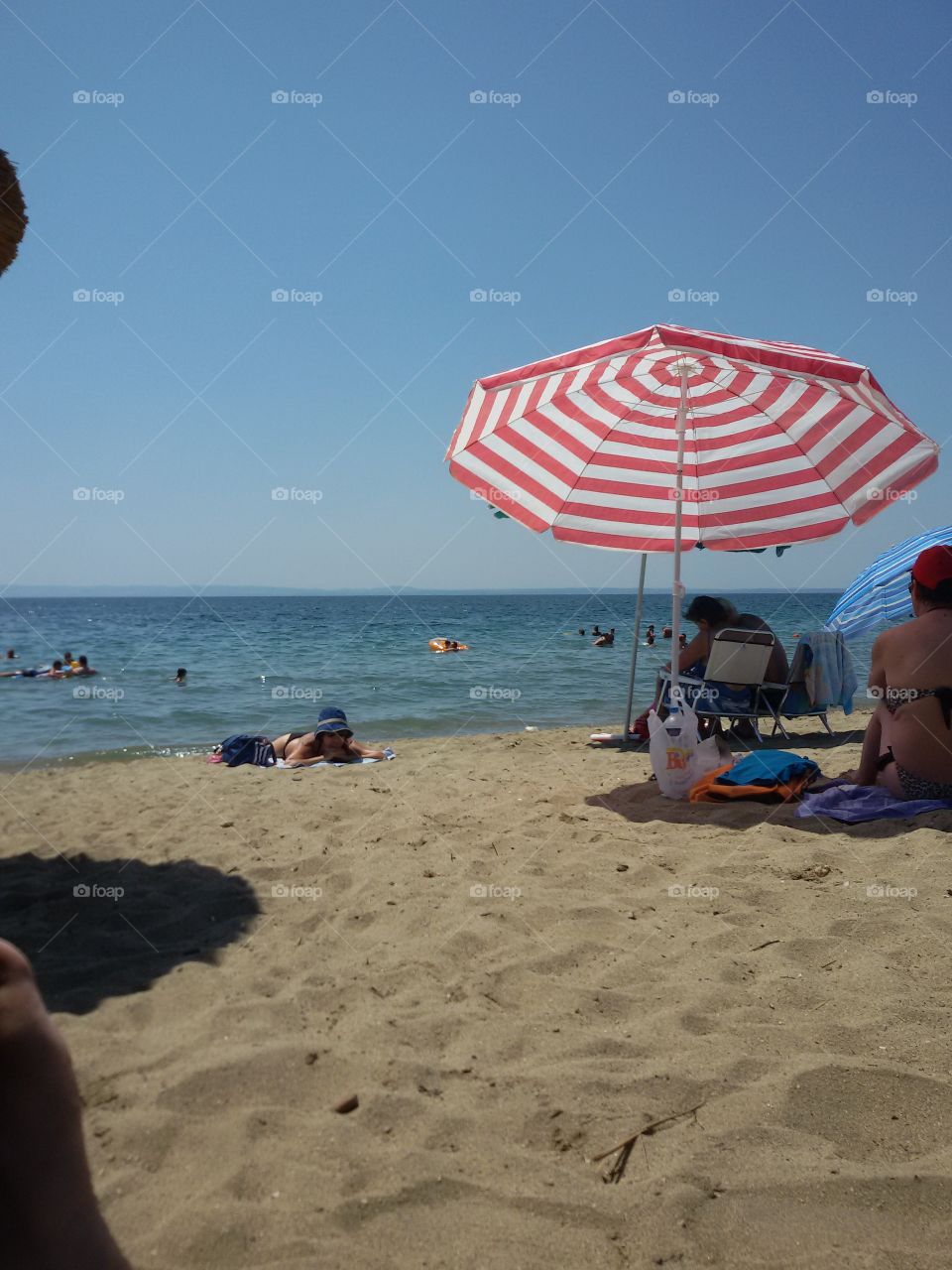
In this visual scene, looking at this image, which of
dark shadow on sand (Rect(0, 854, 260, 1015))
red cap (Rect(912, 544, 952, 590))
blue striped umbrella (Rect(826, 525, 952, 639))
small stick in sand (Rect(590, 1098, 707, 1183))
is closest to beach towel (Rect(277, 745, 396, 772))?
dark shadow on sand (Rect(0, 854, 260, 1015))

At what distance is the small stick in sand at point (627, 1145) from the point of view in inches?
70.6

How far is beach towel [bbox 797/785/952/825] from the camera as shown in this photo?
444cm

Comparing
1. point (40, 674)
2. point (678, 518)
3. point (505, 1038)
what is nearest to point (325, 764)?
point (678, 518)

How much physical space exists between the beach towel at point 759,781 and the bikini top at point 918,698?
64cm

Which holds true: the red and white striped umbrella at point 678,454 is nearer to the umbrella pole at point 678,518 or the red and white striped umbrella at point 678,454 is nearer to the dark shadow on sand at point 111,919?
the umbrella pole at point 678,518

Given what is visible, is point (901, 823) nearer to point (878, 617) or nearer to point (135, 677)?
point (878, 617)

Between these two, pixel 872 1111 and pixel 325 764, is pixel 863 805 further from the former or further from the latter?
pixel 325 764

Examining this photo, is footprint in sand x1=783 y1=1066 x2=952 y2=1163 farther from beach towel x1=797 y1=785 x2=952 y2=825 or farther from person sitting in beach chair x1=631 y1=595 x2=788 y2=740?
person sitting in beach chair x1=631 y1=595 x2=788 y2=740

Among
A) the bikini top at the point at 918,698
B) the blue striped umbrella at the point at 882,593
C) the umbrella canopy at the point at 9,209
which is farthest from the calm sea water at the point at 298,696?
the umbrella canopy at the point at 9,209

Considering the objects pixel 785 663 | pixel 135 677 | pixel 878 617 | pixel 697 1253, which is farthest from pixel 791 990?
pixel 135 677

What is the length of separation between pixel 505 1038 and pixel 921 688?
3236 mm

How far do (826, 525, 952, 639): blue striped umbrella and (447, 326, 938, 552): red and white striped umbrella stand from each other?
3605 mm

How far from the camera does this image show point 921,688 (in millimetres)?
4488

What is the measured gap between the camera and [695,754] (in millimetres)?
5203
